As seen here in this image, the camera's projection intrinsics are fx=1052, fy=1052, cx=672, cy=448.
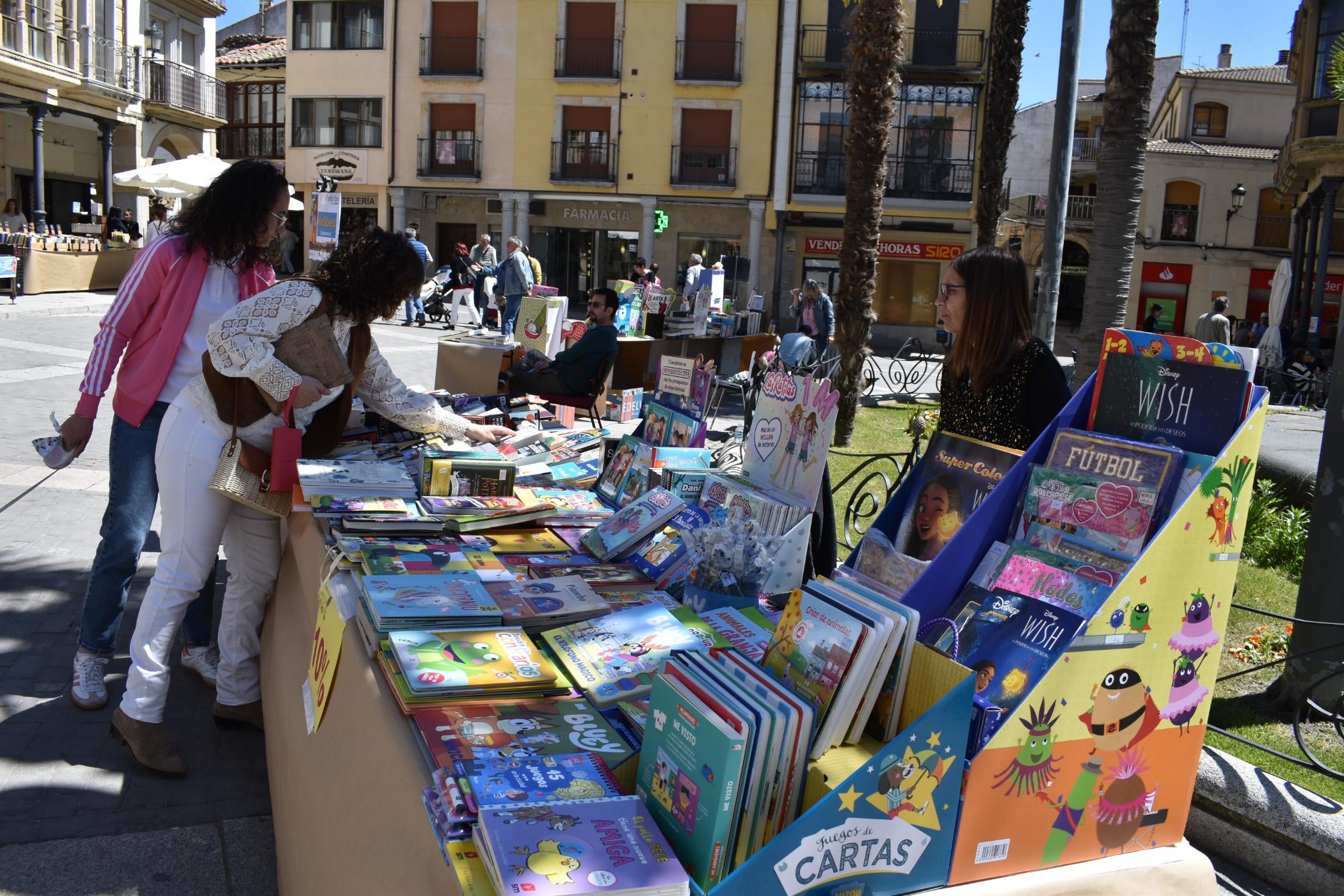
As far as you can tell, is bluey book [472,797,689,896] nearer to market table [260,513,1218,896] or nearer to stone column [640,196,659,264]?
market table [260,513,1218,896]

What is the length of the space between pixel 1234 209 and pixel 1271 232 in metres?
1.79

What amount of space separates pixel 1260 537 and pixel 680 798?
218 inches

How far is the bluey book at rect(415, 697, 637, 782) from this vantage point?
1937mm

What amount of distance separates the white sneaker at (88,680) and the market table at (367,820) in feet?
3.24

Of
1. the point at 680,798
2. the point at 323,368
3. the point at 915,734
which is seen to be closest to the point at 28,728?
the point at 323,368

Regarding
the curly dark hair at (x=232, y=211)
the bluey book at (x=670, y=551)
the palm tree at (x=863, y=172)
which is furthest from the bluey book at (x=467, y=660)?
the palm tree at (x=863, y=172)

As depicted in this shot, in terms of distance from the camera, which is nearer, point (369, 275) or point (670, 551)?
point (670, 551)

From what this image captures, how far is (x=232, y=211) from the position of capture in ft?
11.2

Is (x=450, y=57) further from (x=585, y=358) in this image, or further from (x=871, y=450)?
(x=585, y=358)

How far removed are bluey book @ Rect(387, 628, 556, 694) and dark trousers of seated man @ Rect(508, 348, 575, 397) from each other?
4.88 meters

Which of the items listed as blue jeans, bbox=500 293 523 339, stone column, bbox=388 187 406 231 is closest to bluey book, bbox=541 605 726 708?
blue jeans, bbox=500 293 523 339

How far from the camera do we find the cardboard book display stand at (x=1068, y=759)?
1.61m

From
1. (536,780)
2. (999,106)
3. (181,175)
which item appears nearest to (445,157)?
(181,175)

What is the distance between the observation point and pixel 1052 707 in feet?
A: 5.85
